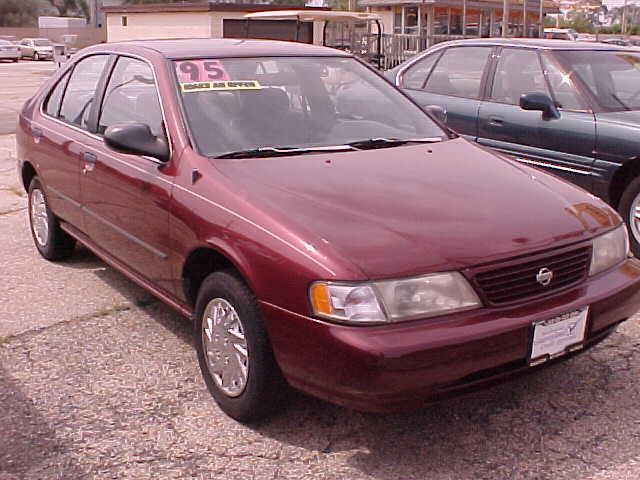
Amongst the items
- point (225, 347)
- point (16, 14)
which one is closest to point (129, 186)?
point (225, 347)

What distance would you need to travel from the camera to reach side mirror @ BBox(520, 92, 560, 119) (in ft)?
19.2

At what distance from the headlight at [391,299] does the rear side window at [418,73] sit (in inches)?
184

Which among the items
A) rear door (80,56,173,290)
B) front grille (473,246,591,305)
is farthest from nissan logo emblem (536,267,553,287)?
rear door (80,56,173,290)

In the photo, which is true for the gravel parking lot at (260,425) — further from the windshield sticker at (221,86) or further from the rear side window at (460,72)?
the rear side window at (460,72)

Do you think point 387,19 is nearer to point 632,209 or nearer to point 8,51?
point 8,51

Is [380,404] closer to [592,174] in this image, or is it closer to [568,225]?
[568,225]

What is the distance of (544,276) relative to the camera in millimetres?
3020

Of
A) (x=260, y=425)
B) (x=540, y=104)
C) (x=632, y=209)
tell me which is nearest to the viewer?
(x=260, y=425)

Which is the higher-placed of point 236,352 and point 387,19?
point 387,19

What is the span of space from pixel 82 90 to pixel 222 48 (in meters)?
1.14

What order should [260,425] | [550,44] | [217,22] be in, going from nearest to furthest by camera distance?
[260,425] → [550,44] → [217,22]

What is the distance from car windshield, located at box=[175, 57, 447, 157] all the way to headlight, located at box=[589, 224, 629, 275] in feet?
3.70

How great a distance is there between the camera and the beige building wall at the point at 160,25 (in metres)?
31.2

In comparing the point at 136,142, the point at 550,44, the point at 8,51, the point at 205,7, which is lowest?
the point at 136,142
